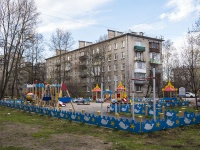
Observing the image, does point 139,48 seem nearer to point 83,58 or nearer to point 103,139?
point 83,58

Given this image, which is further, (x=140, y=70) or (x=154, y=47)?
(x=154, y=47)

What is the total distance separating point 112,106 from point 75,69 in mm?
42525

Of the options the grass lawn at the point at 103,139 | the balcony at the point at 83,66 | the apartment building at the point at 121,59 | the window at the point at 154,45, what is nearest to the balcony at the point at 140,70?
the apartment building at the point at 121,59

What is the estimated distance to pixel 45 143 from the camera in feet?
27.1

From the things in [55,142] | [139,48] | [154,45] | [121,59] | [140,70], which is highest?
[154,45]

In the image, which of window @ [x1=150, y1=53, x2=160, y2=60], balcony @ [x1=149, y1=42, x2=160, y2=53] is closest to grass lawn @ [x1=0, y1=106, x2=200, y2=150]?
balcony @ [x1=149, y1=42, x2=160, y2=53]

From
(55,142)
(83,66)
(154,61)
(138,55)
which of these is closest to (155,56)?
(154,61)

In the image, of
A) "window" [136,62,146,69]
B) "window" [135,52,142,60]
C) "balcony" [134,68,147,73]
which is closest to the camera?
"balcony" [134,68,147,73]

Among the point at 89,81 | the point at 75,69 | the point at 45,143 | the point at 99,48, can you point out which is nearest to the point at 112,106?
the point at 45,143

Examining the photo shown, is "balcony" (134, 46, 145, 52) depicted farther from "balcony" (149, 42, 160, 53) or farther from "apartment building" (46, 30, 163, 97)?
"balcony" (149, 42, 160, 53)

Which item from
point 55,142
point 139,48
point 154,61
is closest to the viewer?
point 55,142

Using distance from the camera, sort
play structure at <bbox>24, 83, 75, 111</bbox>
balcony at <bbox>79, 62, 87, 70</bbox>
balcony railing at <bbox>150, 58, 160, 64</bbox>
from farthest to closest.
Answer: balcony at <bbox>79, 62, 87, 70</bbox> → balcony railing at <bbox>150, 58, 160, 64</bbox> → play structure at <bbox>24, 83, 75, 111</bbox>

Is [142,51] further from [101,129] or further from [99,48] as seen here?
[101,129]

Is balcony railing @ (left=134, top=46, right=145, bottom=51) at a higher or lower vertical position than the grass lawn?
higher
